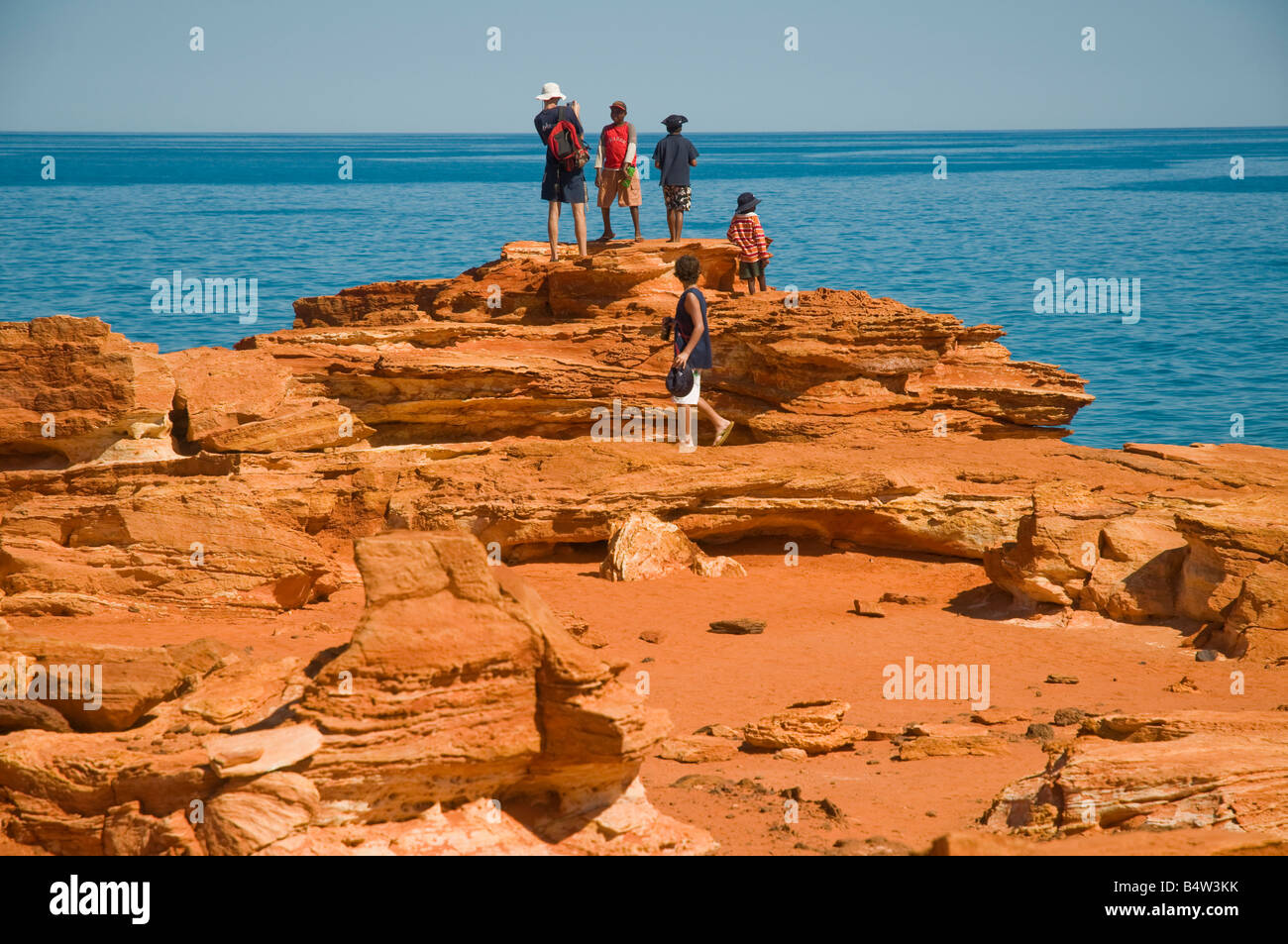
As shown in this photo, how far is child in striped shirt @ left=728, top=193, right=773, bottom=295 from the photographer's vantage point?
1669 centimetres

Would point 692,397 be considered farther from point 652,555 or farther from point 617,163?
point 617,163

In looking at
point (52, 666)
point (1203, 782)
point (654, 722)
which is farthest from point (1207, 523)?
point (52, 666)

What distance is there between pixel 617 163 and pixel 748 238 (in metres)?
2.63

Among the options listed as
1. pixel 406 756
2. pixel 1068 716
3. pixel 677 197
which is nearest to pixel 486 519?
pixel 677 197

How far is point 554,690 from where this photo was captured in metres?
6.24

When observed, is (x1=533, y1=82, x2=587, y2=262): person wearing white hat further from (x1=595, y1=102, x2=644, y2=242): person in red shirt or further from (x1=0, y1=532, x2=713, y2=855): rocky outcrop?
(x1=0, y1=532, x2=713, y2=855): rocky outcrop

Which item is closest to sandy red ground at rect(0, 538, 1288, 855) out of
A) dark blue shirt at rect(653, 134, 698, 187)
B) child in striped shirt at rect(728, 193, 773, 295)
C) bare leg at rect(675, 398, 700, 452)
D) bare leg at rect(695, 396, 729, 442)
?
bare leg at rect(675, 398, 700, 452)

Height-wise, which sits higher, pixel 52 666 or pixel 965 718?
pixel 52 666

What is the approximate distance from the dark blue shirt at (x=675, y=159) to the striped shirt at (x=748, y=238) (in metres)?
1.16

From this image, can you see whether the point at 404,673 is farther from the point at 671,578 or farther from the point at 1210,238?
the point at 1210,238

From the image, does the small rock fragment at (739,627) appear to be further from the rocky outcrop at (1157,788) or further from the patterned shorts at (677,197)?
the patterned shorts at (677,197)

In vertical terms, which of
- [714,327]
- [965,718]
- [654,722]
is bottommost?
[965,718]

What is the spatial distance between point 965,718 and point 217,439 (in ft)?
29.9
